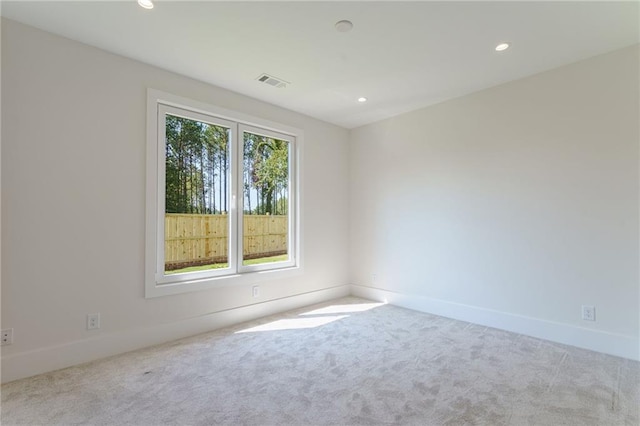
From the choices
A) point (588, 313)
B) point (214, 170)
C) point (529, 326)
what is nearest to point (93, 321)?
point (214, 170)

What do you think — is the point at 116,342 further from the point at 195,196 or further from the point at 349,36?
the point at 349,36

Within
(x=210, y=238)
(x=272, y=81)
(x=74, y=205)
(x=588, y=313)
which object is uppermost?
(x=272, y=81)

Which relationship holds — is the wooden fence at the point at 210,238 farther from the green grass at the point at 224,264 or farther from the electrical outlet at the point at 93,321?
the electrical outlet at the point at 93,321

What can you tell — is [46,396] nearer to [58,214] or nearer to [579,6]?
[58,214]

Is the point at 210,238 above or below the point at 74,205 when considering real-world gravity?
below

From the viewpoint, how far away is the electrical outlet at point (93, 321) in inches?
98.3

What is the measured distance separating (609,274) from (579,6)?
7.01 ft

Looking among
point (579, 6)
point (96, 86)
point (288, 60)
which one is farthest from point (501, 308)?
point (96, 86)

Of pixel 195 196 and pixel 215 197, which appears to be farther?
pixel 215 197

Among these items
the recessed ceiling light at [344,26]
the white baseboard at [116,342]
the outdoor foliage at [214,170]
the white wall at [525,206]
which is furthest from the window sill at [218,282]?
the recessed ceiling light at [344,26]

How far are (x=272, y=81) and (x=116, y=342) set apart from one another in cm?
281

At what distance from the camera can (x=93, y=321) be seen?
8.26ft

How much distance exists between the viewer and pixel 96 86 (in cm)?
256

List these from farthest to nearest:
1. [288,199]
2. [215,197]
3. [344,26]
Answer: [288,199] < [215,197] < [344,26]
